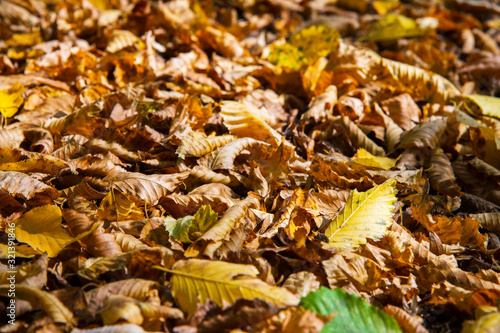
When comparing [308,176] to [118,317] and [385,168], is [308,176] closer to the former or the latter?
[385,168]

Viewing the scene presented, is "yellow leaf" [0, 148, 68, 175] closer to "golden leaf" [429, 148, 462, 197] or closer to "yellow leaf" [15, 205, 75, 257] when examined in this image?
"yellow leaf" [15, 205, 75, 257]

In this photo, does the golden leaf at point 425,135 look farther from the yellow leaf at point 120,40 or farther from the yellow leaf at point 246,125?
the yellow leaf at point 120,40

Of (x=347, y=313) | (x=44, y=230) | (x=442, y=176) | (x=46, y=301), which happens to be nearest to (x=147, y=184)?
(x=44, y=230)

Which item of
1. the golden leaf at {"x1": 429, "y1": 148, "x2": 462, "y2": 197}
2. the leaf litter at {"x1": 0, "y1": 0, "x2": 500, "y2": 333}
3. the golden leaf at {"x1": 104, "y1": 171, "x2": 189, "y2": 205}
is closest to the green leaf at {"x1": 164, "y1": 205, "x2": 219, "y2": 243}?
the leaf litter at {"x1": 0, "y1": 0, "x2": 500, "y2": 333}

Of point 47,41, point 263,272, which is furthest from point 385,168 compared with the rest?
point 47,41

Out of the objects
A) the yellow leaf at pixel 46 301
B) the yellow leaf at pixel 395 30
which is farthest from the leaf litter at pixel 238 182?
the yellow leaf at pixel 395 30

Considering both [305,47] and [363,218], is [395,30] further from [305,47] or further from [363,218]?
[363,218]
